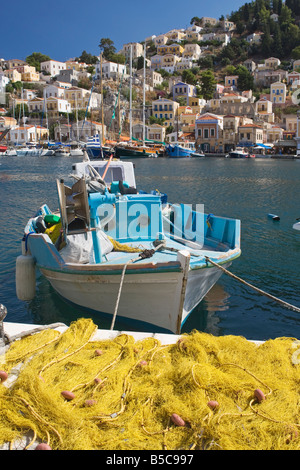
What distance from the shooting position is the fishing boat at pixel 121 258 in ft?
24.9

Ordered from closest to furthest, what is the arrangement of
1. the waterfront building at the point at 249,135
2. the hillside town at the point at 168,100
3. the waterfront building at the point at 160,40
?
the waterfront building at the point at 249,135
the hillside town at the point at 168,100
the waterfront building at the point at 160,40

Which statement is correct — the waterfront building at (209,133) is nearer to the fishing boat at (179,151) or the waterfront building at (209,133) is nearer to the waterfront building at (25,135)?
the fishing boat at (179,151)

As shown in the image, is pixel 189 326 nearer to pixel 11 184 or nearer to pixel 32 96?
pixel 11 184

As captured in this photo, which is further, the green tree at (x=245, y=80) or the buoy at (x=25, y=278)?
the green tree at (x=245, y=80)

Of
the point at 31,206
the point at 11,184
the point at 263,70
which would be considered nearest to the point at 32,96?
the point at 263,70

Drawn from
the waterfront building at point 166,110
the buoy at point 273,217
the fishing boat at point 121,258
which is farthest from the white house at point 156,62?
the fishing boat at point 121,258

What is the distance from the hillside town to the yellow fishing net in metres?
79.9

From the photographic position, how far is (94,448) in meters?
3.57

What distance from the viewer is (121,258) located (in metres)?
8.87

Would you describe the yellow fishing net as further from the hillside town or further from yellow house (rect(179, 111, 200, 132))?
yellow house (rect(179, 111, 200, 132))

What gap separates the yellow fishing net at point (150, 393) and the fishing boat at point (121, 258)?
1.90m

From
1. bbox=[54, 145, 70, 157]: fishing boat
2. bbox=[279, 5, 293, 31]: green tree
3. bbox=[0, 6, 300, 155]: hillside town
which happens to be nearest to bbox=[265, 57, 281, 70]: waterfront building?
bbox=[0, 6, 300, 155]: hillside town

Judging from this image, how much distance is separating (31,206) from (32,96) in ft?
390
